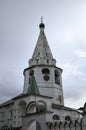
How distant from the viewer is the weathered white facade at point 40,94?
116 feet

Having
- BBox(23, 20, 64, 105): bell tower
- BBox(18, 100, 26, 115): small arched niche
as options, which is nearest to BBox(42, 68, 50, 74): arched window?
BBox(23, 20, 64, 105): bell tower

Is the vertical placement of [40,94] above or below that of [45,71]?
below

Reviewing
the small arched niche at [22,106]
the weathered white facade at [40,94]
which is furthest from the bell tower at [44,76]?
the small arched niche at [22,106]

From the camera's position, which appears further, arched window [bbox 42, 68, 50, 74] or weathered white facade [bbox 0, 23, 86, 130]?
arched window [bbox 42, 68, 50, 74]

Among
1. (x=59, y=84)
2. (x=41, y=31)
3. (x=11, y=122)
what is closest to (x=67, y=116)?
(x=59, y=84)

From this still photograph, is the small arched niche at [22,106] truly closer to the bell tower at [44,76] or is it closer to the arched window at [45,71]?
the bell tower at [44,76]

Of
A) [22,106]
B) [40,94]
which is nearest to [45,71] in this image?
[40,94]

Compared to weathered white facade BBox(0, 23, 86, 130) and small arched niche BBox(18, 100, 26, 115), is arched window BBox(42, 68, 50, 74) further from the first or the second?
small arched niche BBox(18, 100, 26, 115)

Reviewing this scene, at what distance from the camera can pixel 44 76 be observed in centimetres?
4100

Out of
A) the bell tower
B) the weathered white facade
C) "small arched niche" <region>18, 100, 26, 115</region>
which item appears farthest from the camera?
the bell tower

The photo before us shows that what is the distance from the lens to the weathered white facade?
3525 centimetres

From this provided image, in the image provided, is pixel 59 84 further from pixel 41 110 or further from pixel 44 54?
pixel 41 110

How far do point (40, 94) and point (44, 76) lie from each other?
10.8ft

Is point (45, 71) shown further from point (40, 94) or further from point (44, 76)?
point (40, 94)
